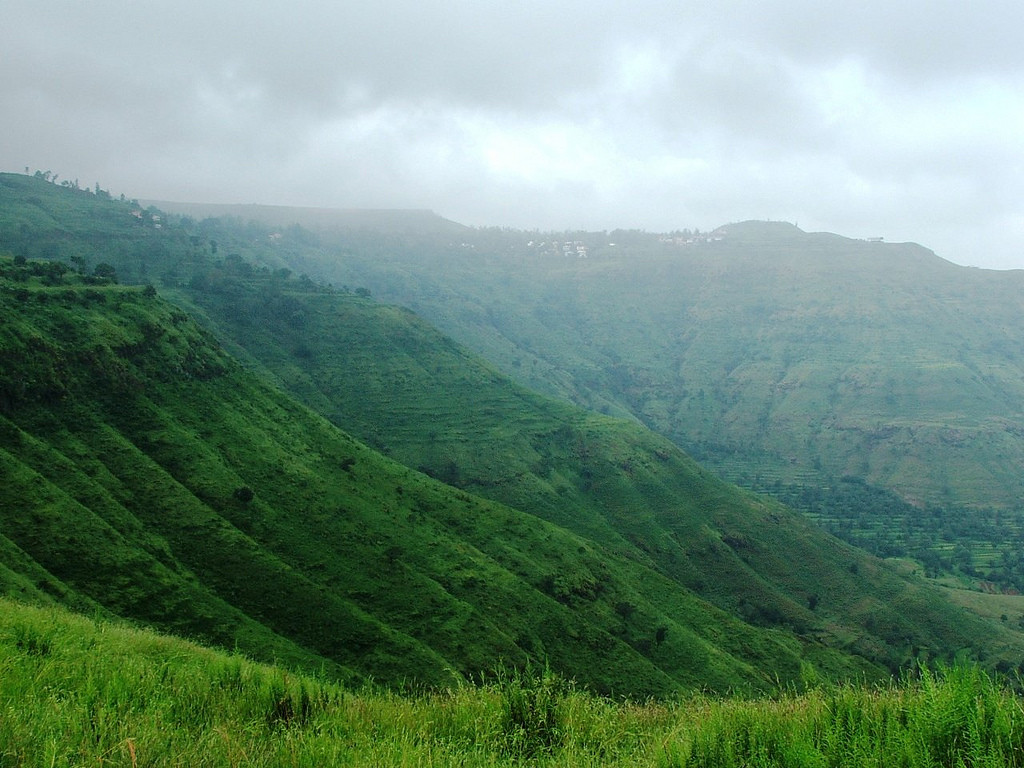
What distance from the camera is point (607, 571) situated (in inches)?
4023

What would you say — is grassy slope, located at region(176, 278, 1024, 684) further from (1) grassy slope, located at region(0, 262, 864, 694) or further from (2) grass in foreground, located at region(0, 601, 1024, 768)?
(2) grass in foreground, located at region(0, 601, 1024, 768)

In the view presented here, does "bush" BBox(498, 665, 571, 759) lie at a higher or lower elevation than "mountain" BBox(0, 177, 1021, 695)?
higher

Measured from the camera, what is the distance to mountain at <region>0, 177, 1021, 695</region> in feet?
222

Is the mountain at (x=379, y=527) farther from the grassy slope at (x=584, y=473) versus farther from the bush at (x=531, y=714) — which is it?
the bush at (x=531, y=714)

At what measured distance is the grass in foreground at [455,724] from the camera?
377 inches

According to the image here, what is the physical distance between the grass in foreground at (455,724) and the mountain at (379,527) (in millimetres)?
36591

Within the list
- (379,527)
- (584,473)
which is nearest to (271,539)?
(379,527)

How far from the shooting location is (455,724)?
12945 millimetres

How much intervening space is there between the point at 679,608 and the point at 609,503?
40.6 metres

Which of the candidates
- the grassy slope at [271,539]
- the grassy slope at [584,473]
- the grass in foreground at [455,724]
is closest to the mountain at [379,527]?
the grassy slope at [271,539]

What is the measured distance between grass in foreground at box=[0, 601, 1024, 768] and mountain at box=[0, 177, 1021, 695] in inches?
1441

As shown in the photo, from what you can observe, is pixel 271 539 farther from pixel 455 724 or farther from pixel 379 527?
pixel 455 724

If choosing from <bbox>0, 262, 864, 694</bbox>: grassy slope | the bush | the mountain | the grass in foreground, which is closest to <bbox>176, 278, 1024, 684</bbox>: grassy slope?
the mountain

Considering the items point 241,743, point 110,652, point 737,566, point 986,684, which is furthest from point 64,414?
point 737,566
